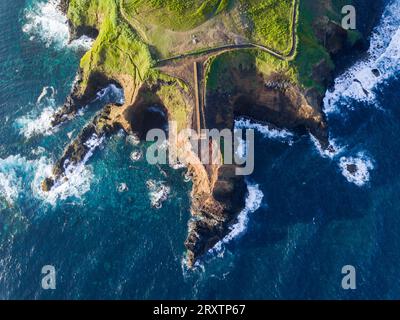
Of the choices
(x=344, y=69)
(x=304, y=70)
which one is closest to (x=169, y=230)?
(x=304, y=70)

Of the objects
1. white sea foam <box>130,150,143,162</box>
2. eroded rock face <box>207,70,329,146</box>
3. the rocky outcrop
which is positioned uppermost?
the rocky outcrop

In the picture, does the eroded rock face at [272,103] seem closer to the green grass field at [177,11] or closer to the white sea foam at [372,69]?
the white sea foam at [372,69]

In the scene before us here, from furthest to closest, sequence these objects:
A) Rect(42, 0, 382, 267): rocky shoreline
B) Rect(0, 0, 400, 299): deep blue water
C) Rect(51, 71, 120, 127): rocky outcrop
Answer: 1. Rect(51, 71, 120, 127): rocky outcrop
2. Rect(42, 0, 382, 267): rocky shoreline
3. Rect(0, 0, 400, 299): deep blue water

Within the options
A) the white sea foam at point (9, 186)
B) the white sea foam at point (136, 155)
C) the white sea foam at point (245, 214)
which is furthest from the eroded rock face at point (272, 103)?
the white sea foam at point (9, 186)

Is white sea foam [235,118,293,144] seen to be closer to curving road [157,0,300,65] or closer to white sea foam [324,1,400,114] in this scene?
white sea foam [324,1,400,114]

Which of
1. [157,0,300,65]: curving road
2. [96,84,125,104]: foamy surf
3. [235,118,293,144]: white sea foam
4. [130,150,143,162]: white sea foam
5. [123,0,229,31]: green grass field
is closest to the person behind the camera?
[157,0,300,65]: curving road

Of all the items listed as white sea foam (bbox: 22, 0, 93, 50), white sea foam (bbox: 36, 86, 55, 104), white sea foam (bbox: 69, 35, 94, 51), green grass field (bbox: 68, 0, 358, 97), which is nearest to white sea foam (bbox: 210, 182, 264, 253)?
green grass field (bbox: 68, 0, 358, 97)

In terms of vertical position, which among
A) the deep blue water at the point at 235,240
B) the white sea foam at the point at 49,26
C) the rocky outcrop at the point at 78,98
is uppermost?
the white sea foam at the point at 49,26
